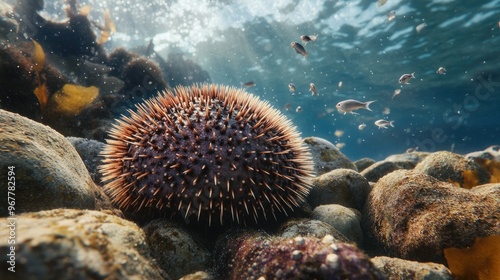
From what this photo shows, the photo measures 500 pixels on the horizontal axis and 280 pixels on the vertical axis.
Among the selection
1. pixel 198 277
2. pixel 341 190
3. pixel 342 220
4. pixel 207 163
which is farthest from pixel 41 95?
pixel 342 220

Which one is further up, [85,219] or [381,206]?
[85,219]

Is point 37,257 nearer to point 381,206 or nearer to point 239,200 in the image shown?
point 239,200

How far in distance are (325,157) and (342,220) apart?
2550mm

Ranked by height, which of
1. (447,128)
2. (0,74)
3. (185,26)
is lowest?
(0,74)

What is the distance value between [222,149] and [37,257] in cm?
172

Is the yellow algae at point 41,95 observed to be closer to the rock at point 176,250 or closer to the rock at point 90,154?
the rock at point 90,154

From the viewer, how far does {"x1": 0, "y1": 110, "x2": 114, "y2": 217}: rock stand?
2080 millimetres

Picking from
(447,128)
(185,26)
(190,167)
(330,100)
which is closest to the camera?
(190,167)

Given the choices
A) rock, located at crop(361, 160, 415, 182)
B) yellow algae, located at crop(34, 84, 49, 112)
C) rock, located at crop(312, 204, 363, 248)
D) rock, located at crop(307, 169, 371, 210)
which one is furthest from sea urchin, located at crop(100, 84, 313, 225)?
yellow algae, located at crop(34, 84, 49, 112)

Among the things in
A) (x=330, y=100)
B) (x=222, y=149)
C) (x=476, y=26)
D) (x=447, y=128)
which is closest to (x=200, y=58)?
(x=330, y=100)

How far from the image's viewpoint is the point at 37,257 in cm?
124

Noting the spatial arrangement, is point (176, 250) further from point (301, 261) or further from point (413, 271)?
point (413, 271)

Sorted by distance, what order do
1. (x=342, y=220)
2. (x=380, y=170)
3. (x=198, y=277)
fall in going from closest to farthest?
(x=198, y=277), (x=342, y=220), (x=380, y=170)

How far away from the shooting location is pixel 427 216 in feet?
9.17
